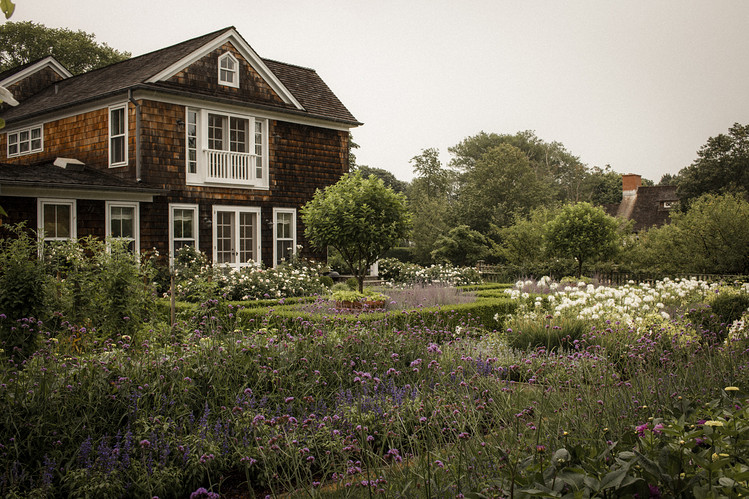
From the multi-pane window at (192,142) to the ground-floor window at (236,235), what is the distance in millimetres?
1366

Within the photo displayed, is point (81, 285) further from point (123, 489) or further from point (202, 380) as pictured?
point (123, 489)

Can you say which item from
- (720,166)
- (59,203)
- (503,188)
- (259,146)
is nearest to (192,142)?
(259,146)

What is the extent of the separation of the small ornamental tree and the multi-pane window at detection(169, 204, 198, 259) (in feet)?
17.2

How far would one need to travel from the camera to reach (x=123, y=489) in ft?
12.1

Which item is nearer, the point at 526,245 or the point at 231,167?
the point at 231,167

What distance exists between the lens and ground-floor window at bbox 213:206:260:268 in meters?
18.6

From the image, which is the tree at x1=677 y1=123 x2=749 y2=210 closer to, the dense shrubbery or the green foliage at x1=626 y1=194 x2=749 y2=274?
the green foliage at x1=626 y1=194 x2=749 y2=274

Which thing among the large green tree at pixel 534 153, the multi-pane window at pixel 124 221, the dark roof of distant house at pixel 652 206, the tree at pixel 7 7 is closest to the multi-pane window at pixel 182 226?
the multi-pane window at pixel 124 221

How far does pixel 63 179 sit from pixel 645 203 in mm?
38011

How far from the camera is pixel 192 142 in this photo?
18.2 meters

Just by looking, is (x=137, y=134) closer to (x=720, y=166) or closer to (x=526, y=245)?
(x=526, y=245)

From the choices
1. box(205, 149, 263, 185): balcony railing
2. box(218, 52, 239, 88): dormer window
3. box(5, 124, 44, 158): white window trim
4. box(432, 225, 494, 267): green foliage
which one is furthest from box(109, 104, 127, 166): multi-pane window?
box(432, 225, 494, 267): green foliage

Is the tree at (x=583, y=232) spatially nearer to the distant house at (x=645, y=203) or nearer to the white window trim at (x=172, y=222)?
the white window trim at (x=172, y=222)

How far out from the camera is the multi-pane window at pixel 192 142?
18.0 metres
